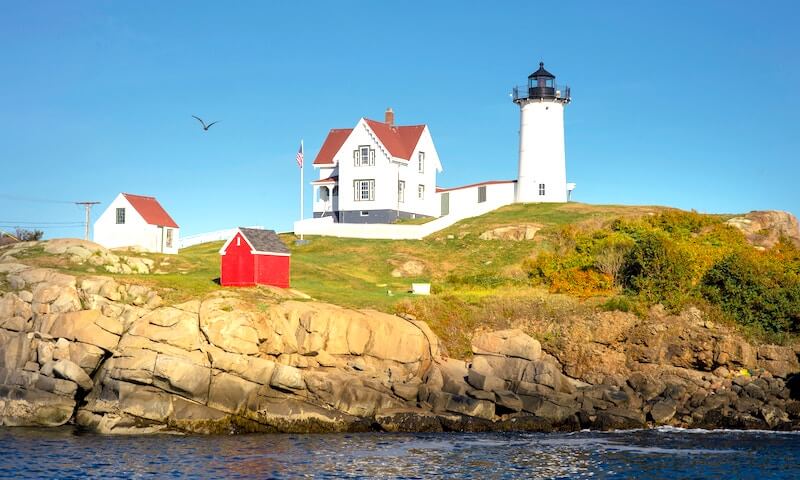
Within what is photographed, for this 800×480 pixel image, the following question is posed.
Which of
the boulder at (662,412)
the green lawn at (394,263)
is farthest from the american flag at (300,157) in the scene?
the boulder at (662,412)

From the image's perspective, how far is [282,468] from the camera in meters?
27.6

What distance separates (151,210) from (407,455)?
33062 millimetres

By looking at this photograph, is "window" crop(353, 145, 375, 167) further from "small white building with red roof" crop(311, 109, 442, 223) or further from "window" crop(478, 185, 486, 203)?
"window" crop(478, 185, 486, 203)

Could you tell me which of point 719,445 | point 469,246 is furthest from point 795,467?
point 469,246

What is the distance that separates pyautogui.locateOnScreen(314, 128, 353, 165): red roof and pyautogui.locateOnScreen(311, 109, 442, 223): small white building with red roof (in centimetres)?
27

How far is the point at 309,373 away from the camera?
120ft

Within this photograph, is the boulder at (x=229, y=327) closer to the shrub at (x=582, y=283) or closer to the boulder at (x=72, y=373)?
the boulder at (x=72, y=373)

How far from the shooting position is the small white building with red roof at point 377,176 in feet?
232

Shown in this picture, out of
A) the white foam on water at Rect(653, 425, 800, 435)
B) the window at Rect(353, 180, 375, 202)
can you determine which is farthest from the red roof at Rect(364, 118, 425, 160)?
the white foam on water at Rect(653, 425, 800, 435)

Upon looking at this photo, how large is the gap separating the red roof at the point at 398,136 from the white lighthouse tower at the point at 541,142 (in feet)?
26.3

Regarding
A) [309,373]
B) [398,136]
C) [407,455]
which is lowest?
[407,455]

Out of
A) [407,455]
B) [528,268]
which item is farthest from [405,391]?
[528,268]

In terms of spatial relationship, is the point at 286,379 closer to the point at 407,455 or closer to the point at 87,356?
the point at 407,455

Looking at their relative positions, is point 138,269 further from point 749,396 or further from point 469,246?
point 749,396
